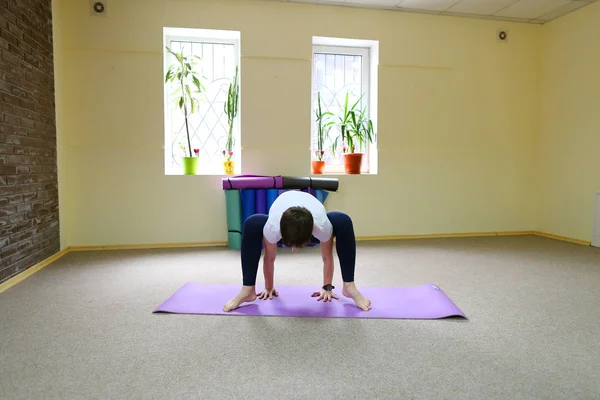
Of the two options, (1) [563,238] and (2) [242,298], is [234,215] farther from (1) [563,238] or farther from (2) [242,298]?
(1) [563,238]

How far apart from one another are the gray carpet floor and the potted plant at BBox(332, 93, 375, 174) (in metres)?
1.69

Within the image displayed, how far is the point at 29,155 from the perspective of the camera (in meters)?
3.01

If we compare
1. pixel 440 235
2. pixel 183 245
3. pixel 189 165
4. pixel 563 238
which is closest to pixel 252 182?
pixel 189 165

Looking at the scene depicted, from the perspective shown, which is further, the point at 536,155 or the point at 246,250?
the point at 536,155

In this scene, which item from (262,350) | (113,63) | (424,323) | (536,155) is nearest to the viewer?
(262,350)

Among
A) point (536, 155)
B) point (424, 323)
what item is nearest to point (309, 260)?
point (424, 323)

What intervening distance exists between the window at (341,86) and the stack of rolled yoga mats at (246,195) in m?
0.73

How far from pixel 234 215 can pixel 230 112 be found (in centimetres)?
107

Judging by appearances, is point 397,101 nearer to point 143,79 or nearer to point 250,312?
point 143,79

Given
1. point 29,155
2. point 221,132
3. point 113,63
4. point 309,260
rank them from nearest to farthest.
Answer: point 29,155 < point 309,260 < point 113,63 < point 221,132

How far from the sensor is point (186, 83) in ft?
13.5

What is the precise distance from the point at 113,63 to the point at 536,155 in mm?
4699

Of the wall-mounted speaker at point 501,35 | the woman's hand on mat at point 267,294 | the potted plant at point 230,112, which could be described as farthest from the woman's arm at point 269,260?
the wall-mounted speaker at point 501,35

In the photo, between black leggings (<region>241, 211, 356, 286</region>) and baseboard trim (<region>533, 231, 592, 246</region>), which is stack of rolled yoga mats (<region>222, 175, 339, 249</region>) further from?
baseboard trim (<region>533, 231, 592, 246</region>)
